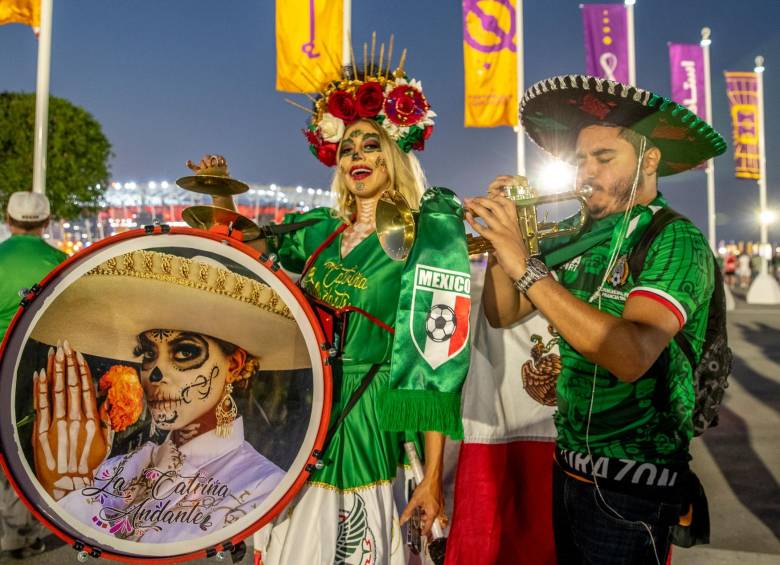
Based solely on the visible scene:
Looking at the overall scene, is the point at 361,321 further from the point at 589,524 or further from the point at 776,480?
the point at 776,480

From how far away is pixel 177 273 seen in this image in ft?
6.67

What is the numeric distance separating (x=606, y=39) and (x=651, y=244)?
38.7 feet

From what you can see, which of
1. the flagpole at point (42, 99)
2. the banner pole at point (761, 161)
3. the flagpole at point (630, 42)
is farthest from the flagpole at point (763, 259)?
the flagpole at point (42, 99)

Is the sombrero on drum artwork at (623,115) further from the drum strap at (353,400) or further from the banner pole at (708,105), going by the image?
the banner pole at (708,105)

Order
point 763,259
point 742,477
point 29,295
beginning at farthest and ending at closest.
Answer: point 763,259 < point 742,477 < point 29,295

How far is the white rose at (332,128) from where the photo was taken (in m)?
2.75

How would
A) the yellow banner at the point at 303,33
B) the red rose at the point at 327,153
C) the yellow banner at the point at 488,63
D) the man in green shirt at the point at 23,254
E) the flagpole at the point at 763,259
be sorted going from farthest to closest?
the flagpole at the point at 763,259 → the yellow banner at the point at 488,63 → the yellow banner at the point at 303,33 → the man in green shirt at the point at 23,254 → the red rose at the point at 327,153

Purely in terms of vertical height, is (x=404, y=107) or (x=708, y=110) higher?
(x=708, y=110)

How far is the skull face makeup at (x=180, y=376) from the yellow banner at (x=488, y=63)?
9672 millimetres

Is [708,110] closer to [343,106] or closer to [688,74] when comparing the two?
[688,74]

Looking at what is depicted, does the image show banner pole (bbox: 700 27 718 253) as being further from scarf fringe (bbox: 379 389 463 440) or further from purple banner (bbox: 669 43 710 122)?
scarf fringe (bbox: 379 389 463 440)

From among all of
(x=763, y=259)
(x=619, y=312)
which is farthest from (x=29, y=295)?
(x=763, y=259)

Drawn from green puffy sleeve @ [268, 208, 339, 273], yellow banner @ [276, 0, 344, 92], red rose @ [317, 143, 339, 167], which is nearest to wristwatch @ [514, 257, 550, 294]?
green puffy sleeve @ [268, 208, 339, 273]

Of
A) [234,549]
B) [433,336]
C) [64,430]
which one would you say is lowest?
[234,549]
